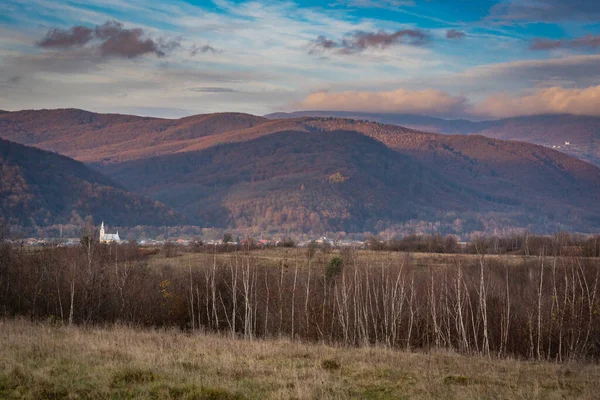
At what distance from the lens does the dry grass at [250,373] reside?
17328mm

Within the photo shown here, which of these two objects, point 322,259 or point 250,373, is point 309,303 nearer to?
point 250,373

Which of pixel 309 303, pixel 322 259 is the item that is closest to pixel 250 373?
pixel 309 303

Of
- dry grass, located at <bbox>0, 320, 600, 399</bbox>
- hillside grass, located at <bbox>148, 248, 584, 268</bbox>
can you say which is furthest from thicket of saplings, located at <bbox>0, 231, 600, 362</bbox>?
dry grass, located at <bbox>0, 320, 600, 399</bbox>

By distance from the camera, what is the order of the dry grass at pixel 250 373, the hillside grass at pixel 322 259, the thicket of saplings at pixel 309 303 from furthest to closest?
the hillside grass at pixel 322 259 → the thicket of saplings at pixel 309 303 → the dry grass at pixel 250 373

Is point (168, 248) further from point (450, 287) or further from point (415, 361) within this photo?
point (415, 361)

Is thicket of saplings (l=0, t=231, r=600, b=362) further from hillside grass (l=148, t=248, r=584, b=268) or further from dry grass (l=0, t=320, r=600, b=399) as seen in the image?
dry grass (l=0, t=320, r=600, b=399)

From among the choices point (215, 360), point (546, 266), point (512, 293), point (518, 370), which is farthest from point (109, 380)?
point (546, 266)

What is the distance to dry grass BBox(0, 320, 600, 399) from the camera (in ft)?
56.9

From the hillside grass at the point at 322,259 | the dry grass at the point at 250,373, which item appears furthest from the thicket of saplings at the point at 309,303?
the dry grass at the point at 250,373

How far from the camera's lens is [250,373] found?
66.1 ft

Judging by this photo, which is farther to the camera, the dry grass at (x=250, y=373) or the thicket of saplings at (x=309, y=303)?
the thicket of saplings at (x=309, y=303)

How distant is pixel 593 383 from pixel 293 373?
8.58 metres

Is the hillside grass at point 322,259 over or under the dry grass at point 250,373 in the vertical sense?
under

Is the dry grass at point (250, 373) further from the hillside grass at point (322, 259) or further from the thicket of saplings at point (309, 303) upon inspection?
the hillside grass at point (322, 259)
